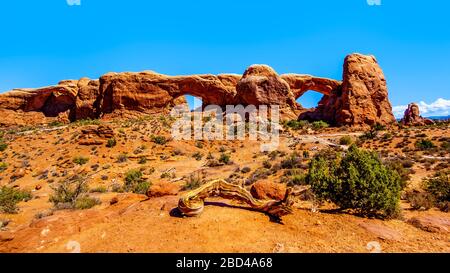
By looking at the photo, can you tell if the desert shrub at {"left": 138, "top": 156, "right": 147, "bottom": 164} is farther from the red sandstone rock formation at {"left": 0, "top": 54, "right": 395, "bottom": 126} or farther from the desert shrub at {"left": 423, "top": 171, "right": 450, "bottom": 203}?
the desert shrub at {"left": 423, "top": 171, "right": 450, "bottom": 203}

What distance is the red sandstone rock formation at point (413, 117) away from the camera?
30642mm

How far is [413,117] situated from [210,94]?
25.2 meters

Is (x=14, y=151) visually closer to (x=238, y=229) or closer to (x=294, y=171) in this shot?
(x=294, y=171)

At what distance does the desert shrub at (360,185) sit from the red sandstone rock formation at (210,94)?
2277 centimetres

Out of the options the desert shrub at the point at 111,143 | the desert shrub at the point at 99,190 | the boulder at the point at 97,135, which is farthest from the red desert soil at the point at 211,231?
the boulder at the point at 97,135

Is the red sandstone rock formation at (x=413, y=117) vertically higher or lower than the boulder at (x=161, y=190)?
higher

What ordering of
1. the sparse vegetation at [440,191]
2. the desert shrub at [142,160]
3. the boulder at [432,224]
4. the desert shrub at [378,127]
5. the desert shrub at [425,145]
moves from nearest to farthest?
1. the boulder at [432,224]
2. the sparse vegetation at [440,191]
3. the desert shrub at [425,145]
4. the desert shrub at [142,160]
5. the desert shrub at [378,127]

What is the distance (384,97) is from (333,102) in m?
5.28

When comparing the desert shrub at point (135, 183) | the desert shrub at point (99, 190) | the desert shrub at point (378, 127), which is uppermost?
the desert shrub at point (378, 127)

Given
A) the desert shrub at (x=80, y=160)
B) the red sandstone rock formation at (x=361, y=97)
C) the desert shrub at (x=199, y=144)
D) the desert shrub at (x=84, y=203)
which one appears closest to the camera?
the desert shrub at (x=84, y=203)

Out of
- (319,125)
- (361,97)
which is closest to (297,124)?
(319,125)

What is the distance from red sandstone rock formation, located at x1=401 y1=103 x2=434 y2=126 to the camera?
3064cm

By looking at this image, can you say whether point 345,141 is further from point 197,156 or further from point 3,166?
point 3,166

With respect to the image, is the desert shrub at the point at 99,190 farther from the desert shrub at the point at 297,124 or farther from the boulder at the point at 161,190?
the desert shrub at the point at 297,124
